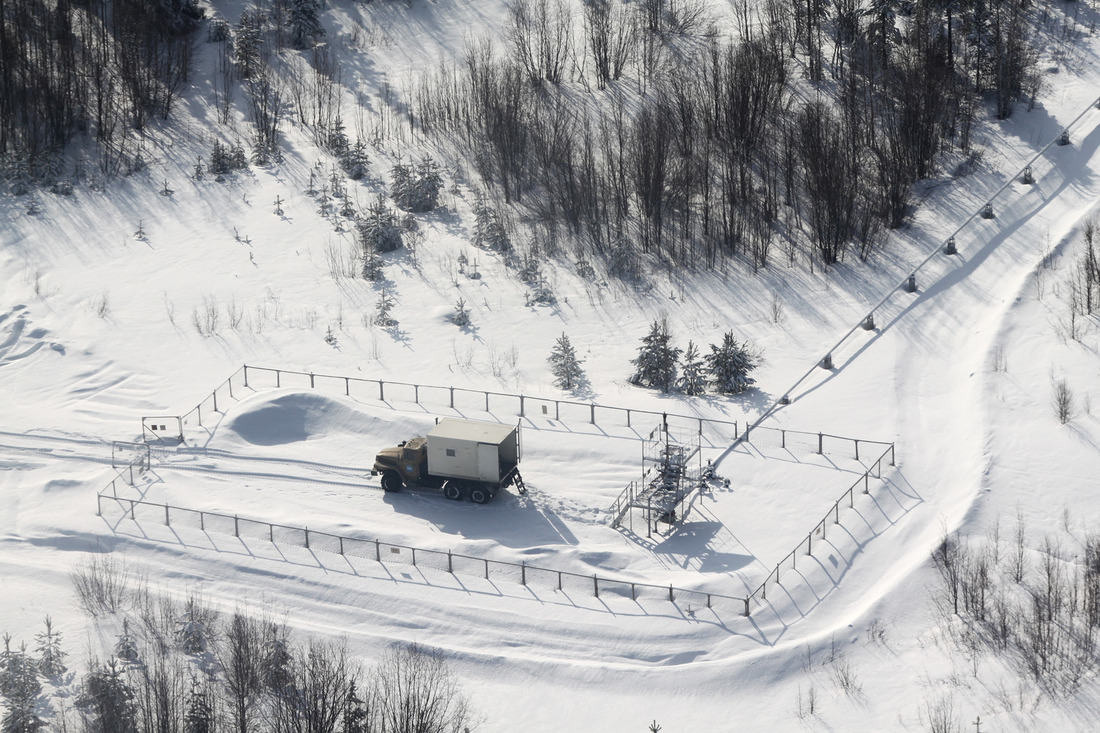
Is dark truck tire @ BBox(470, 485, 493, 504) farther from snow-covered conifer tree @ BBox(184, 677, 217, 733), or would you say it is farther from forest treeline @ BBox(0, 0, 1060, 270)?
forest treeline @ BBox(0, 0, 1060, 270)

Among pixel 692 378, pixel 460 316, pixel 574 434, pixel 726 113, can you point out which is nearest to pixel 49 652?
pixel 574 434

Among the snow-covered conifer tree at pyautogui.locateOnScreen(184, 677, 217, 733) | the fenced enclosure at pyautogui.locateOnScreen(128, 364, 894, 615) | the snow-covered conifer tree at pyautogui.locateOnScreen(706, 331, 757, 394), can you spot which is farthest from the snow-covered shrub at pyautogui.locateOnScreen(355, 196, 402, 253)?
the snow-covered conifer tree at pyautogui.locateOnScreen(184, 677, 217, 733)

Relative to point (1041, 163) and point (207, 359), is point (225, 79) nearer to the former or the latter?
point (207, 359)

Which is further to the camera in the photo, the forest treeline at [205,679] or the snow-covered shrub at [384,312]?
the snow-covered shrub at [384,312]

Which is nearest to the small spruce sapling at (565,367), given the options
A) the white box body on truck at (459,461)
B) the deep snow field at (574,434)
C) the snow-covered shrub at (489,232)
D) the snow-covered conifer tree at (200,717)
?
the deep snow field at (574,434)

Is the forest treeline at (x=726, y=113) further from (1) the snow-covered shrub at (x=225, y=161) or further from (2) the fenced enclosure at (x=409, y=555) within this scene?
(2) the fenced enclosure at (x=409, y=555)

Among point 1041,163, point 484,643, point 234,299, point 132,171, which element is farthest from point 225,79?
point 484,643
